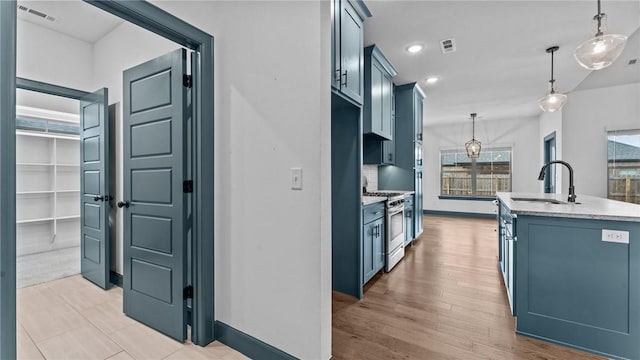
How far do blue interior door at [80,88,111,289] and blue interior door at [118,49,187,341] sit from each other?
2.63 feet

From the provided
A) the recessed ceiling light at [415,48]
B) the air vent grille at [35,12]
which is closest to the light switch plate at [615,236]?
the recessed ceiling light at [415,48]

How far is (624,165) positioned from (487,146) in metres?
3.02

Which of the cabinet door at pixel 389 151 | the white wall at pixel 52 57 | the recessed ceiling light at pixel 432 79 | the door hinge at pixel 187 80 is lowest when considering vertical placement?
the cabinet door at pixel 389 151

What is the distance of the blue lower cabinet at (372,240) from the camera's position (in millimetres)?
2752

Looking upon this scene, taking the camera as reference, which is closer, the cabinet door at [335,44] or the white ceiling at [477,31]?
the cabinet door at [335,44]

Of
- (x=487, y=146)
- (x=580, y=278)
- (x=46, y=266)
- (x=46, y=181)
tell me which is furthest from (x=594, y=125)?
(x=46, y=181)

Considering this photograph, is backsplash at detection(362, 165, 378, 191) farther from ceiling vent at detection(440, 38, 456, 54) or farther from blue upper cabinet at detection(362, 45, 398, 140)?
ceiling vent at detection(440, 38, 456, 54)

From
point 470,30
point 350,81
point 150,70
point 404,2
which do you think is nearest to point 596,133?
point 470,30

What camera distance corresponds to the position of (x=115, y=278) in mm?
2936

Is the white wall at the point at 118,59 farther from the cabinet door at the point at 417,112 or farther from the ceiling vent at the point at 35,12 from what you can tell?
the cabinet door at the point at 417,112

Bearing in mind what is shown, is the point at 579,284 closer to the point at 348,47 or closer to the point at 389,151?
the point at 348,47

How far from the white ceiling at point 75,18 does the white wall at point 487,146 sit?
789cm

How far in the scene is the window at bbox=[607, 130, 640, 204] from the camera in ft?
15.4

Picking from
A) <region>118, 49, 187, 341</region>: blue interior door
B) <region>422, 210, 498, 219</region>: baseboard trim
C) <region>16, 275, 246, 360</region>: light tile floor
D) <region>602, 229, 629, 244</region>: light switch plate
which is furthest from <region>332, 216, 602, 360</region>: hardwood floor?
<region>422, 210, 498, 219</region>: baseboard trim
